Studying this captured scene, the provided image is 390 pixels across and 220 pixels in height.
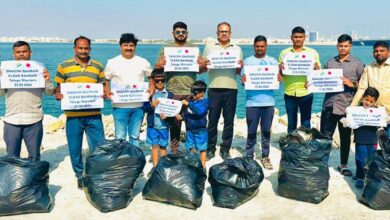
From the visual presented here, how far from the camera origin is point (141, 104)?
561cm

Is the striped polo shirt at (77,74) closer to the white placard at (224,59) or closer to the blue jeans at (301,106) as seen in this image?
the white placard at (224,59)

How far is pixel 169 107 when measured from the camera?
5438 mm

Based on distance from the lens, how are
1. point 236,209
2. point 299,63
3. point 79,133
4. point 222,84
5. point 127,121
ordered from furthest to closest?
point 222,84 → point 299,63 → point 127,121 → point 79,133 → point 236,209

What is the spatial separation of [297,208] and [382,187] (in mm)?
1105

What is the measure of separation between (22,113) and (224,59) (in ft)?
10.6

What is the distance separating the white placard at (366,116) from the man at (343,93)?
44cm

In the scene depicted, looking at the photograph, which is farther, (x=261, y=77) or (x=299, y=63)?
(x=299, y=63)

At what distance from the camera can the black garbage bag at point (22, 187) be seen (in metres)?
4.34

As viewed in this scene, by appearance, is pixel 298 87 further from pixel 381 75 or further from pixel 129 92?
pixel 129 92

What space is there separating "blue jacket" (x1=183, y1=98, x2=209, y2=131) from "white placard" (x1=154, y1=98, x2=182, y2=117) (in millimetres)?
181

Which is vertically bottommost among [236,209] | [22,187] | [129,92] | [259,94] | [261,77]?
[236,209]

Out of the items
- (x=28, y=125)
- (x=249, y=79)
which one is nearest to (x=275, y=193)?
(x=249, y=79)

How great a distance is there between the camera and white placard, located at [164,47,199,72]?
5684 mm

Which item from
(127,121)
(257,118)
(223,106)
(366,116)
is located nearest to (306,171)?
(366,116)
